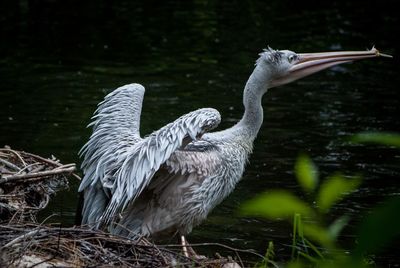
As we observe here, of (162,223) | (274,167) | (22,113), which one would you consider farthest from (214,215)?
(22,113)

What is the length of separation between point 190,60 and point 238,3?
6.36 meters

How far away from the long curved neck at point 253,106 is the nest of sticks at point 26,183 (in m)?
1.47

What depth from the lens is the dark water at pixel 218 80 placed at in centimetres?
863

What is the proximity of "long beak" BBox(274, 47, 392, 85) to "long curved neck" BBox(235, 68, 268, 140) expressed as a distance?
250mm

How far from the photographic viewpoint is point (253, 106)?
6086 millimetres

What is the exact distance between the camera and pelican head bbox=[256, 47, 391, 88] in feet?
20.5

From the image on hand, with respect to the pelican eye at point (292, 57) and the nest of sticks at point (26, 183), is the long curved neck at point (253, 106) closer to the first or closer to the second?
the pelican eye at point (292, 57)

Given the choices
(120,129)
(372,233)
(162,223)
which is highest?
(372,233)

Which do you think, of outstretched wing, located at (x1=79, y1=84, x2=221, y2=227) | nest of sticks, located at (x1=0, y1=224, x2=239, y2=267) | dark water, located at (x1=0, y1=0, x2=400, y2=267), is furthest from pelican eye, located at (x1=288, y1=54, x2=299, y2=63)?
nest of sticks, located at (x1=0, y1=224, x2=239, y2=267)

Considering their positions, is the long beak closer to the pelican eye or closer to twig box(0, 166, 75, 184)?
the pelican eye

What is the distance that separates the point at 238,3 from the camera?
20406 mm

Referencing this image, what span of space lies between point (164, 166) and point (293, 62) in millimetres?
1681

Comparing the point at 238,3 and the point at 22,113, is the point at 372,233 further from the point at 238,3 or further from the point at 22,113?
the point at 238,3

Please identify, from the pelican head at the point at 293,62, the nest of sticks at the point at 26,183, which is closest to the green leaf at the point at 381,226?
the nest of sticks at the point at 26,183
